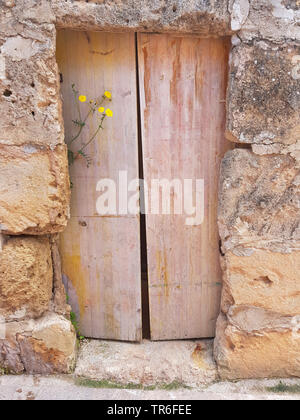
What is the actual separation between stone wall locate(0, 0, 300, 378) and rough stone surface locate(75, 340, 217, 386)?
12 centimetres

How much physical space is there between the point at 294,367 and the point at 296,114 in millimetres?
1539

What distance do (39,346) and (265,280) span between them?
146cm

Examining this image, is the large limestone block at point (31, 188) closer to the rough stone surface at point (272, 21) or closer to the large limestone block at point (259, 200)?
the large limestone block at point (259, 200)

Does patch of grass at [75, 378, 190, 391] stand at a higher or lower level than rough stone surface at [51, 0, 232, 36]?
lower

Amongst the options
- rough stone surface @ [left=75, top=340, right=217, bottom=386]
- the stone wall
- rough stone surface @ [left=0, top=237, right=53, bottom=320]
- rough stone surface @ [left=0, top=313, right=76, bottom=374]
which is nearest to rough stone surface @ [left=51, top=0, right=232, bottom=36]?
the stone wall

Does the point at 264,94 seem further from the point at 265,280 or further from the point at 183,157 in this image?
the point at 265,280

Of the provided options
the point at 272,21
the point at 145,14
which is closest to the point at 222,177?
the point at 272,21

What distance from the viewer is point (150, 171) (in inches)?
87.4

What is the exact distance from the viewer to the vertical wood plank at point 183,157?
80.7 inches

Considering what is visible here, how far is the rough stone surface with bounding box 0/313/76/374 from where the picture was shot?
217 cm

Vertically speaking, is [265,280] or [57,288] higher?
[265,280]

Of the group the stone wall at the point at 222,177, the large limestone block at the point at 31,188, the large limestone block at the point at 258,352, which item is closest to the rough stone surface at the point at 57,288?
the stone wall at the point at 222,177

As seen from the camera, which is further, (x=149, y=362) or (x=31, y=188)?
(x=149, y=362)

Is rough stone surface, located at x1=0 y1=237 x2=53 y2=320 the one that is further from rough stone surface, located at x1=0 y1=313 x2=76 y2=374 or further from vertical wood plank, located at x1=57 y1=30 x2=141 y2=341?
vertical wood plank, located at x1=57 y1=30 x2=141 y2=341
